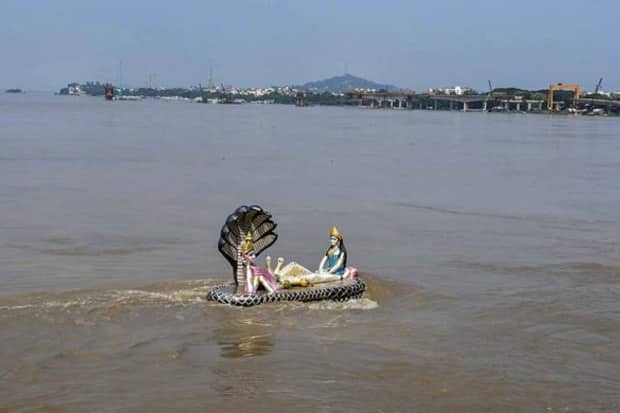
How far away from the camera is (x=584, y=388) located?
1198 cm

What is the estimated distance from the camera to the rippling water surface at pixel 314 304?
1164 centimetres

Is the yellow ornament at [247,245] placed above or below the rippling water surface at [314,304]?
above

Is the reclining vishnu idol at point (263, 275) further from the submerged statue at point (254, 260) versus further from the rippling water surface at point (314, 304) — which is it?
the rippling water surface at point (314, 304)

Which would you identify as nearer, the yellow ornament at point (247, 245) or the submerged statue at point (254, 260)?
the submerged statue at point (254, 260)

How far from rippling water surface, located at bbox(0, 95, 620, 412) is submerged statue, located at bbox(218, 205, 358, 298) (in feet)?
1.88

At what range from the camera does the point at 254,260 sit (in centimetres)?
1605

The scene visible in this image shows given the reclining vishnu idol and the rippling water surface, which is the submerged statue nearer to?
the reclining vishnu idol

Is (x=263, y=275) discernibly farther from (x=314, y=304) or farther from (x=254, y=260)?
(x=314, y=304)

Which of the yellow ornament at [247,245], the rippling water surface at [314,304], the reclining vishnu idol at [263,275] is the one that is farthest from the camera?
the yellow ornament at [247,245]

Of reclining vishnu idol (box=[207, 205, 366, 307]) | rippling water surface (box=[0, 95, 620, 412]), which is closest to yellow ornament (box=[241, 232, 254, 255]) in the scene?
reclining vishnu idol (box=[207, 205, 366, 307])

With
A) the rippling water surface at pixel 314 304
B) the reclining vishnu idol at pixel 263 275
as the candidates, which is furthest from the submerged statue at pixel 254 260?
the rippling water surface at pixel 314 304

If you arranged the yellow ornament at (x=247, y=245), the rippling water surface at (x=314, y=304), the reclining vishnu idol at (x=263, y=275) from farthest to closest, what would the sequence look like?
the yellow ornament at (x=247, y=245)
the reclining vishnu idol at (x=263, y=275)
the rippling water surface at (x=314, y=304)

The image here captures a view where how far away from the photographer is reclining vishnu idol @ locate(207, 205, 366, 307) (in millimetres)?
15461

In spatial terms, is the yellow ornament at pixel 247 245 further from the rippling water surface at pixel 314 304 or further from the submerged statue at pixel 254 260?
the rippling water surface at pixel 314 304
